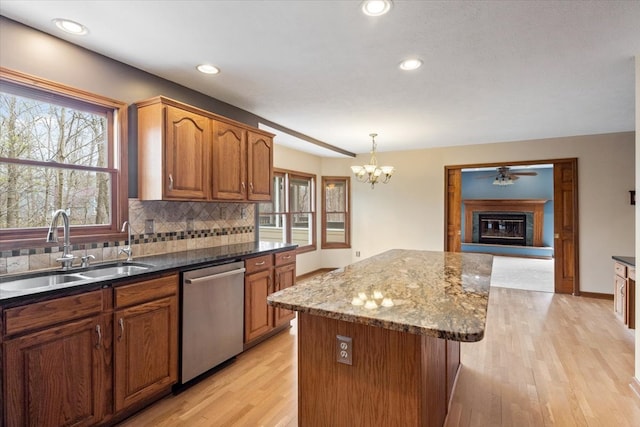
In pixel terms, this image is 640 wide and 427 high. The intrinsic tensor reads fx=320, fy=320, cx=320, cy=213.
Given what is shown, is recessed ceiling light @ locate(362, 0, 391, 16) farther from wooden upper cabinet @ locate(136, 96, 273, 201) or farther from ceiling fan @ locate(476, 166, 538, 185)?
ceiling fan @ locate(476, 166, 538, 185)

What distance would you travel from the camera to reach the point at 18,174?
2.11 metres

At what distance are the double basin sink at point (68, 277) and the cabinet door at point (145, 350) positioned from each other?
270mm

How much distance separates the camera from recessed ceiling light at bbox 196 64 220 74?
2639mm

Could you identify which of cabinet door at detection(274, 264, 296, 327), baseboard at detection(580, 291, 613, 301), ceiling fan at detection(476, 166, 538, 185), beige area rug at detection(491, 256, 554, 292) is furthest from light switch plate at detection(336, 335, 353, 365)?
ceiling fan at detection(476, 166, 538, 185)

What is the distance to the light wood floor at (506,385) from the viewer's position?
2104mm

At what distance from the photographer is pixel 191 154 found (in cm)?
274

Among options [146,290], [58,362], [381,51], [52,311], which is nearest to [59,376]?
[58,362]

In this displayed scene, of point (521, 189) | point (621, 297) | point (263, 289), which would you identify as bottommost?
point (621, 297)

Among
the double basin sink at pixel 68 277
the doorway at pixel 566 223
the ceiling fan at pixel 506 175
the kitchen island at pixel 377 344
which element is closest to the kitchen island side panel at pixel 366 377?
the kitchen island at pixel 377 344

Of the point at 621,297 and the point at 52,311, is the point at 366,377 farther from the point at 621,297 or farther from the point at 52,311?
the point at 621,297

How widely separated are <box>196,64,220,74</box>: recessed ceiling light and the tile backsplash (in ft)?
3.97

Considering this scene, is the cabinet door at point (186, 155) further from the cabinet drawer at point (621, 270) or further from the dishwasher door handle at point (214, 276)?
the cabinet drawer at point (621, 270)

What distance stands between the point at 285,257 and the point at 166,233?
3.93ft

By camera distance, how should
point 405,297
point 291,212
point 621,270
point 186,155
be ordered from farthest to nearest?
point 291,212
point 621,270
point 186,155
point 405,297
